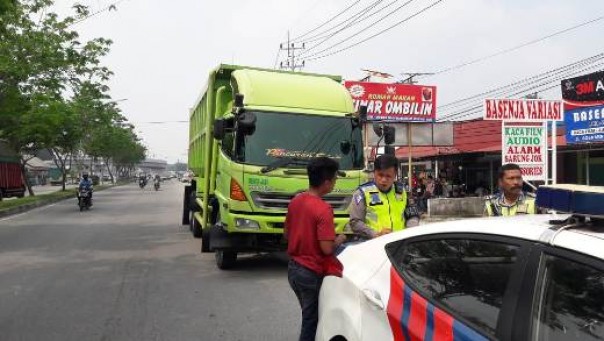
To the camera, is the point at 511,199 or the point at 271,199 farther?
the point at 271,199

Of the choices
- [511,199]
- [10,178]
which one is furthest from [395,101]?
[10,178]

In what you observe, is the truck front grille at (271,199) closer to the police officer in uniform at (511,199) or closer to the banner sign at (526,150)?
the police officer in uniform at (511,199)

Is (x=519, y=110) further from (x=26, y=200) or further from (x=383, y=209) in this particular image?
(x=26, y=200)

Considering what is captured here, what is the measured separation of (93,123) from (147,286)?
36.7 meters

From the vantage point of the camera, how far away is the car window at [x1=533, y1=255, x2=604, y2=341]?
76.9 inches

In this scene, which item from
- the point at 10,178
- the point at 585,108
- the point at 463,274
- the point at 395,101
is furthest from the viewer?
the point at 10,178

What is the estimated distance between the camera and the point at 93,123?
42125 millimetres

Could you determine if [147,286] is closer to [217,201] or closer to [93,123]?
[217,201]

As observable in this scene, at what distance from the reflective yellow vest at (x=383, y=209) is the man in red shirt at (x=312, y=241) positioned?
1.94 feet

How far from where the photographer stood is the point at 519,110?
34.8 feet

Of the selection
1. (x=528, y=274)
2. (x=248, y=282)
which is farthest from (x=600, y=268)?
(x=248, y=282)

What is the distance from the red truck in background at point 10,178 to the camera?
31.3 m

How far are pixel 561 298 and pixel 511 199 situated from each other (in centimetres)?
296

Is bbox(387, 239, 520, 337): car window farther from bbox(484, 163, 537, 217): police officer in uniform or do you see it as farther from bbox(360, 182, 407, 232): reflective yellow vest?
bbox(484, 163, 537, 217): police officer in uniform
